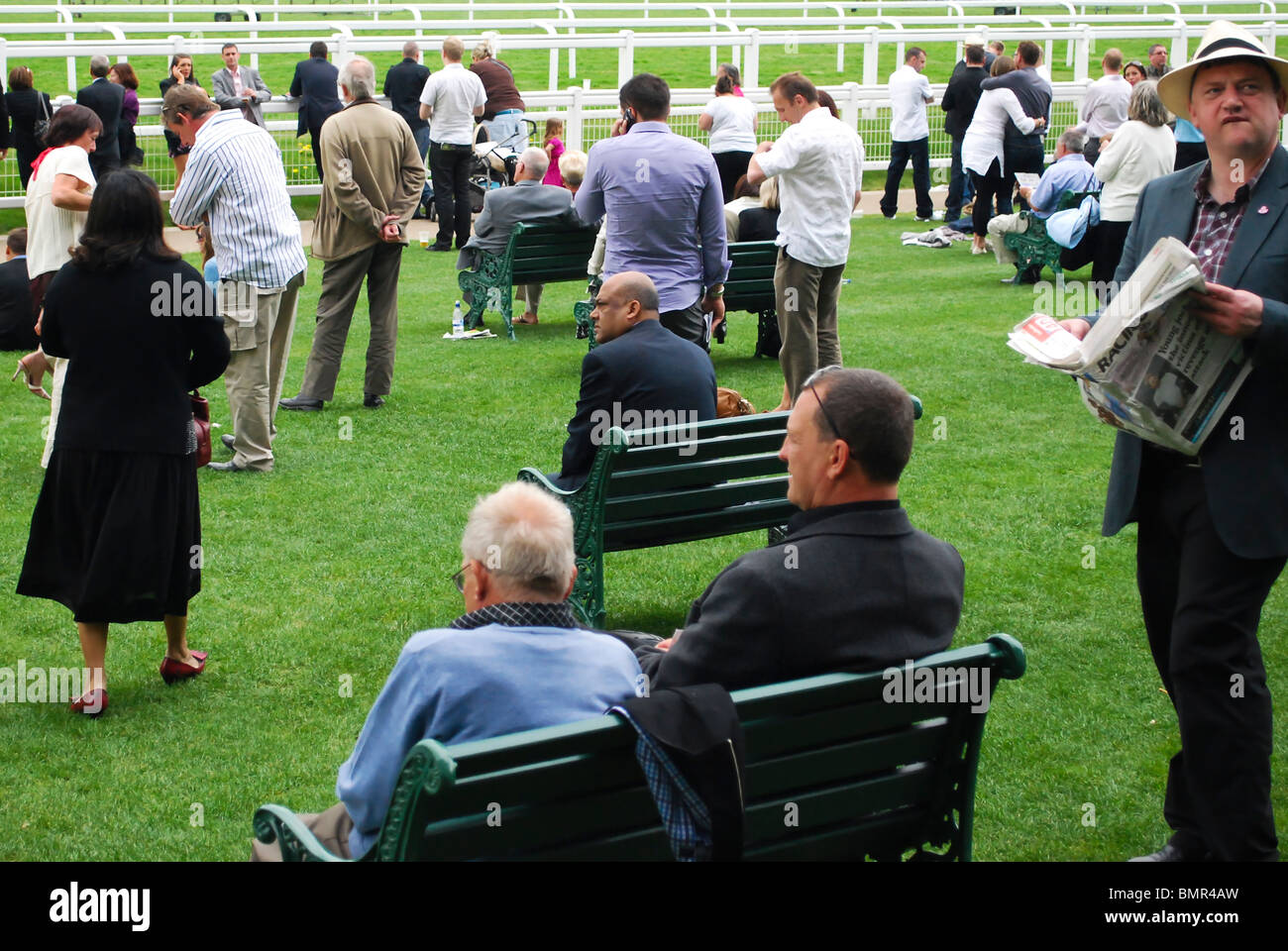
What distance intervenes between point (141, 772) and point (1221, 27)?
3991mm

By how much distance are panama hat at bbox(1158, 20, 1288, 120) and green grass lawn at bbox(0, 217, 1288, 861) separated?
7.07ft

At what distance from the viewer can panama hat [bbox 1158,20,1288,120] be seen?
3.82 m

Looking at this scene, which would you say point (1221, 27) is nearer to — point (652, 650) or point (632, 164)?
point (652, 650)

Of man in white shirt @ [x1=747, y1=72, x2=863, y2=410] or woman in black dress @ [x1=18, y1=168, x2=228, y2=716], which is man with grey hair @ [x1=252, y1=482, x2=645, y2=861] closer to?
woman in black dress @ [x1=18, y1=168, x2=228, y2=716]

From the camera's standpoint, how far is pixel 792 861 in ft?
11.2

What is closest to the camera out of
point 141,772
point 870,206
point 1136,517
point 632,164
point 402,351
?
point 1136,517

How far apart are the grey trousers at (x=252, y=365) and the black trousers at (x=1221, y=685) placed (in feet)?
18.7

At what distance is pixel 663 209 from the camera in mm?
8688

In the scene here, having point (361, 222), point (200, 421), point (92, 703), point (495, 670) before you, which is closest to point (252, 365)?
point (361, 222)

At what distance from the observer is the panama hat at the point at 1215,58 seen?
3.82m

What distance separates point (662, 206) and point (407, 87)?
10600mm

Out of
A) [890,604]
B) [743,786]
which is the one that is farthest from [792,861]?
[890,604]

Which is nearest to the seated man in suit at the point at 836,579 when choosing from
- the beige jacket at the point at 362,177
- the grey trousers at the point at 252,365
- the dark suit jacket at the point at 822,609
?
the dark suit jacket at the point at 822,609

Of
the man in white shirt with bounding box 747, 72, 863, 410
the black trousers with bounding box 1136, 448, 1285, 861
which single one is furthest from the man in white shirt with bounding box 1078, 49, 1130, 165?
the black trousers with bounding box 1136, 448, 1285, 861
